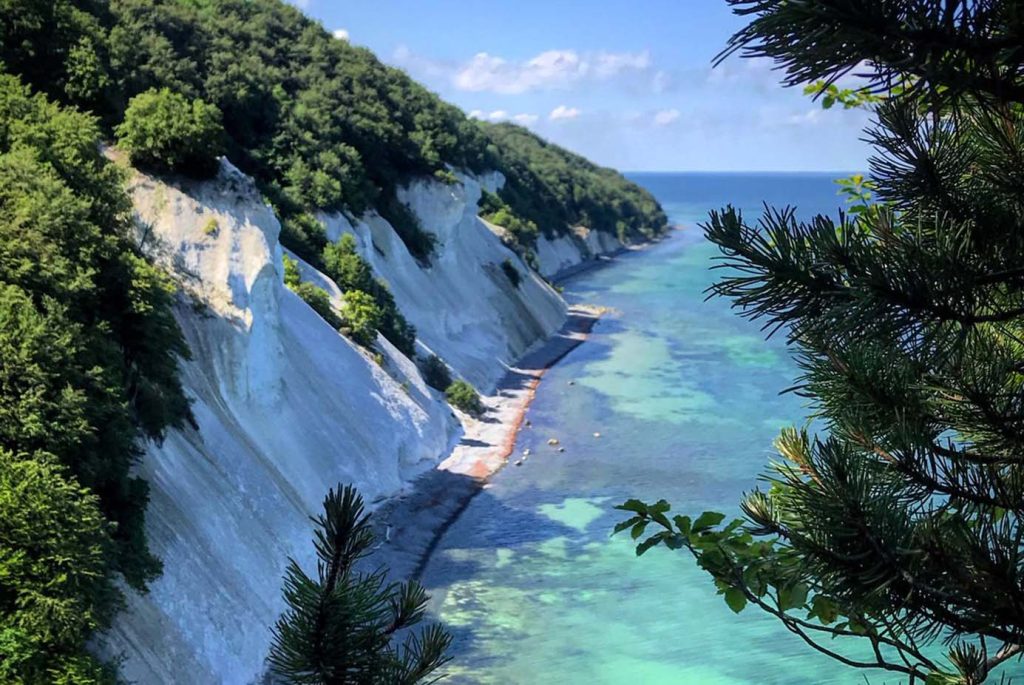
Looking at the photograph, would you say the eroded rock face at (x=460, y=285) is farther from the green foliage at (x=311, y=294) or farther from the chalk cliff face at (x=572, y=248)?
the chalk cliff face at (x=572, y=248)

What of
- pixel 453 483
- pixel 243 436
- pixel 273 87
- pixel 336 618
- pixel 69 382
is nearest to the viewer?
pixel 336 618

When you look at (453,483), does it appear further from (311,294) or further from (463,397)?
(311,294)

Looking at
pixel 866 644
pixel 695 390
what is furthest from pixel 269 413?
pixel 695 390

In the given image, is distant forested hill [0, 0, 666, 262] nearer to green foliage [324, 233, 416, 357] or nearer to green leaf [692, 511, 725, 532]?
green foliage [324, 233, 416, 357]

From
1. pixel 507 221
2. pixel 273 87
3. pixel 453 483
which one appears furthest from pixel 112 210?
pixel 507 221

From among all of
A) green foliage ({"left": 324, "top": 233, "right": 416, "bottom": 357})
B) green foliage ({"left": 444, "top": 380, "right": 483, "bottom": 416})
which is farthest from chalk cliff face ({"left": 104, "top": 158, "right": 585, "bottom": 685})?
green foliage ({"left": 324, "top": 233, "right": 416, "bottom": 357})
